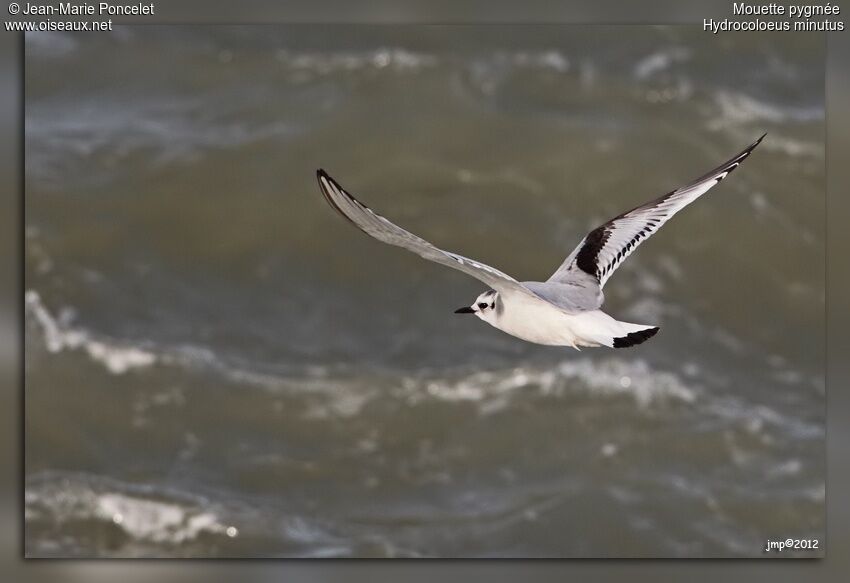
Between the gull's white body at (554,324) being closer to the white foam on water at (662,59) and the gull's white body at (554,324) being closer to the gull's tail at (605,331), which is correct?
the gull's tail at (605,331)

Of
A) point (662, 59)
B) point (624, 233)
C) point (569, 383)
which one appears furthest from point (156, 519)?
point (662, 59)

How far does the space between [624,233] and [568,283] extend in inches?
8.8

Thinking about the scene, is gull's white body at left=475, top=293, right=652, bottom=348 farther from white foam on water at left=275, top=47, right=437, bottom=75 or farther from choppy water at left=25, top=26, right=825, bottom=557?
white foam on water at left=275, top=47, right=437, bottom=75

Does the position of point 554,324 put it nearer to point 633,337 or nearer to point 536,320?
point 536,320

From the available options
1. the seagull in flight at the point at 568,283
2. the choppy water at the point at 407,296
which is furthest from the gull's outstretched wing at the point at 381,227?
the choppy water at the point at 407,296

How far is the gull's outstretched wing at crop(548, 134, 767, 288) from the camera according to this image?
443cm

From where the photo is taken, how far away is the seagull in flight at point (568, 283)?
3.73 meters

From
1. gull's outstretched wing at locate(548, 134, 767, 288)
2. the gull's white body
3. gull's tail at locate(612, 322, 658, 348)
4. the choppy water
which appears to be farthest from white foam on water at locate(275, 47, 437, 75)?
gull's tail at locate(612, 322, 658, 348)

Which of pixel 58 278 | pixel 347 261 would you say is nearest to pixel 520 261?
pixel 347 261

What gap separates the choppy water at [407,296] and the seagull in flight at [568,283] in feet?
1.79

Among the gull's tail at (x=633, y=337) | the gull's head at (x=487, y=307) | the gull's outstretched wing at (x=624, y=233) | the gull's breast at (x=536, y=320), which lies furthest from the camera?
the gull's outstretched wing at (x=624, y=233)

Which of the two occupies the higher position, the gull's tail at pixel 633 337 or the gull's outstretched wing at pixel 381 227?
the gull's outstretched wing at pixel 381 227

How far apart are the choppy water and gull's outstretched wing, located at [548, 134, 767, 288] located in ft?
1.42

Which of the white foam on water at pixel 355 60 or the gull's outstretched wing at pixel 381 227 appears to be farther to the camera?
the white foam on water at pixel 355 60
